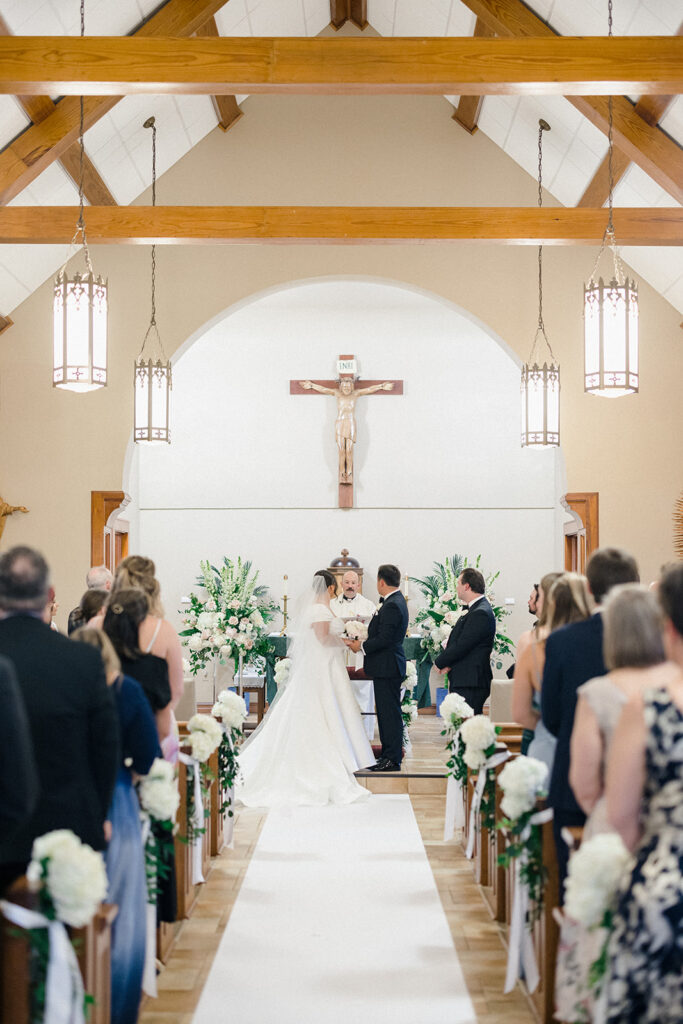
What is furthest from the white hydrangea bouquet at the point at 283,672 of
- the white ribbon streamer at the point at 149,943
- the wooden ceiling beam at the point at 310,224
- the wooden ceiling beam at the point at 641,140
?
the wooden ceiling beam at the point at 641,140

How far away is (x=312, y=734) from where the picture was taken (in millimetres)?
7090

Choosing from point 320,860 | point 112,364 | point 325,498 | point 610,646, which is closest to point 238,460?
point 325,498

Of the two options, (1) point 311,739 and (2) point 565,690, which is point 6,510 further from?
(2) point 565,690

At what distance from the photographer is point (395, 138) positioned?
953cm

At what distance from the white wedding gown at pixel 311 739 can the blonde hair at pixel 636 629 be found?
180 inches

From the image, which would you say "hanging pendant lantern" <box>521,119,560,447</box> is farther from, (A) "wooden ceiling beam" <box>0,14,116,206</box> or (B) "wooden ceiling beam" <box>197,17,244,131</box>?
(A) "wooden ceiling beam" <box>0,14,116,206</box>

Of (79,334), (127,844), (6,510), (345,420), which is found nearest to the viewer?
(127,844)

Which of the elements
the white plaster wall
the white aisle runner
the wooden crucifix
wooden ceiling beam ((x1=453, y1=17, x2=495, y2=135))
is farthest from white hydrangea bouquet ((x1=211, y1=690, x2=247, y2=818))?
the wooden crucifix

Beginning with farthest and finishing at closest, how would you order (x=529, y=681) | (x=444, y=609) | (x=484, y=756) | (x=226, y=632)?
1. (x=444, y=609)
2. (x=226, y=632)
3. (x=484, y=756)
4. (x=529, y=681)

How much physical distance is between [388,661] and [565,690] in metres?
4.31

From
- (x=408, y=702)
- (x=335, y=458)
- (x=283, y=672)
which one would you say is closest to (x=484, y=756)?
(x=283, y=672)

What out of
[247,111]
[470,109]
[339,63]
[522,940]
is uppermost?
[247,111]

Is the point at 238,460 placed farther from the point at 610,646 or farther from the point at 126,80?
the point at 610,646

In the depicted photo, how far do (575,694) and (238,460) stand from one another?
10.0 meters
